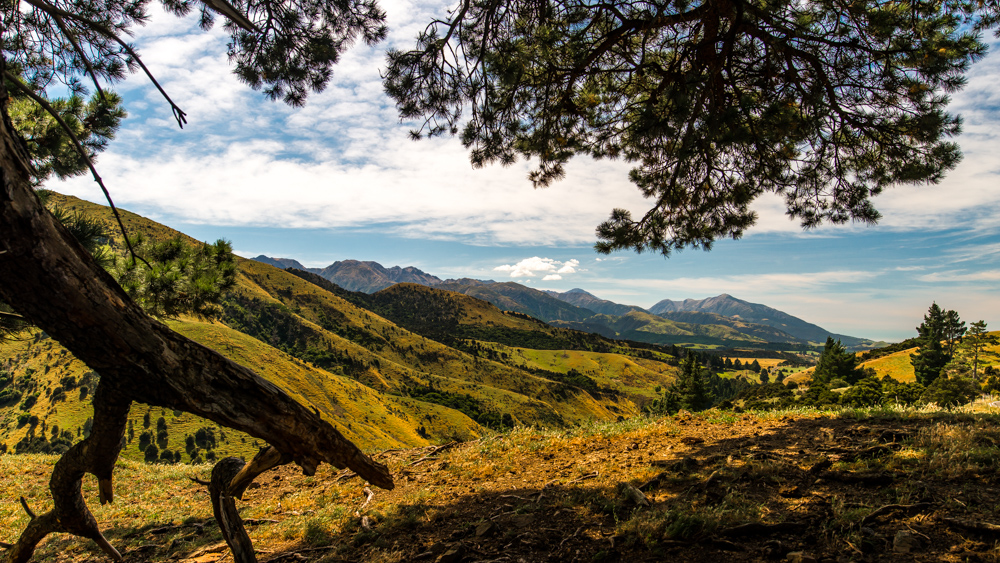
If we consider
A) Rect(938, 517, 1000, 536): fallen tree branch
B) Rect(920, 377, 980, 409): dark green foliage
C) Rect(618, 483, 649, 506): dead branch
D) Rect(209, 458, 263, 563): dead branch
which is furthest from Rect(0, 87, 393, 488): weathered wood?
Rect(920, 377, 980, 409): dark green foliage

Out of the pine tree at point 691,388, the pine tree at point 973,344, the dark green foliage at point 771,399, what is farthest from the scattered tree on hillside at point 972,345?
the dark green foliage at point 771,399

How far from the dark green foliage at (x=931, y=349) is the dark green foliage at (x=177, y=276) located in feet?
261

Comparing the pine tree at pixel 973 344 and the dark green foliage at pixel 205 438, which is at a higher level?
the pine tree at pixel 973 344

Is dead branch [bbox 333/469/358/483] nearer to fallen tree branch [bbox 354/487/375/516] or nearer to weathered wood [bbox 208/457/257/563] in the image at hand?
fallen tree branch [bbox 354/487/375/516]

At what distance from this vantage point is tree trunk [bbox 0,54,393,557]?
2.47 m

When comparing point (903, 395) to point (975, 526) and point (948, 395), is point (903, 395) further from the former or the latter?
point (975, 526)

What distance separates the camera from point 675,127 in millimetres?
6039

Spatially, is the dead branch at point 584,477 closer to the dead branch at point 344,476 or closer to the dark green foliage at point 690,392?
the dead branch at point 344,476

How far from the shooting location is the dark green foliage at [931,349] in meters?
56.7

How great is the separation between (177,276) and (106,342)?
533cm

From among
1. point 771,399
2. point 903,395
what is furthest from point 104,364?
point 771,399

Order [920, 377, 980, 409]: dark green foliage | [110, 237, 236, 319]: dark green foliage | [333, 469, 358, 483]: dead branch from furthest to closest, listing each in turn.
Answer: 1. [920, 377, 980, 409]: dark green foliage
2. [333, 469, 358, 483]: dead branch
3. [110, 237, 236, 319]: dark green foliage

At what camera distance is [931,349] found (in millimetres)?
58781

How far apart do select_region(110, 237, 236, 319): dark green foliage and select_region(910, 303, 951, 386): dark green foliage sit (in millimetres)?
79677
